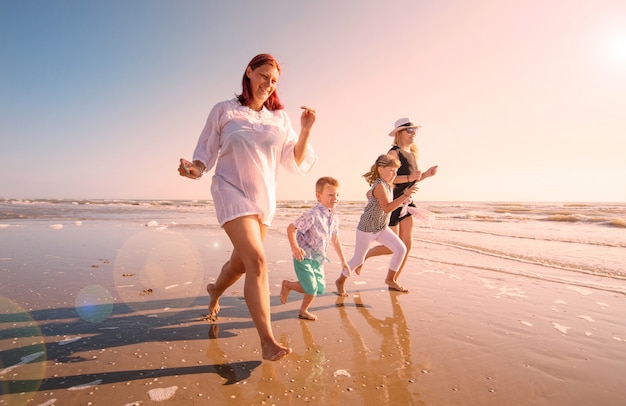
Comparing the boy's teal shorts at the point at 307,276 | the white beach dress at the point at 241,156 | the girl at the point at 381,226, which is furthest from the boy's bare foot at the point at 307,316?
the white beach dress at the point at 241,156

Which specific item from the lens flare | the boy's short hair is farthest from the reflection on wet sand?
the lens flare

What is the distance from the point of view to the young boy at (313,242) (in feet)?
11.3

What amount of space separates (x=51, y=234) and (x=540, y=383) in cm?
1108

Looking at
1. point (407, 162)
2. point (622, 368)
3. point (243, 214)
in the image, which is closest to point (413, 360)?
point (622, 368)

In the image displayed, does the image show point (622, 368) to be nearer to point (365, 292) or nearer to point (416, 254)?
point (365, 292)

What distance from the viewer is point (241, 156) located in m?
2.62

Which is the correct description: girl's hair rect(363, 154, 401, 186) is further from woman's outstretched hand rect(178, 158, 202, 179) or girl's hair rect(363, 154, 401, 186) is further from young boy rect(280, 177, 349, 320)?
woman's outstretched hand rect(178, 158, 202, 179)

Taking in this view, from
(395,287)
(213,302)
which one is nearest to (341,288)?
(395,287)

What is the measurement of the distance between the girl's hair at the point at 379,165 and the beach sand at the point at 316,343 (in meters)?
1.61

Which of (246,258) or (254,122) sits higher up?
(254,122)

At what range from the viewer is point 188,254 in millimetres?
6844

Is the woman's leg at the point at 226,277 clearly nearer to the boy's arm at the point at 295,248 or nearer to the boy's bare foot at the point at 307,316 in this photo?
the boy's arm at the point at 295,248

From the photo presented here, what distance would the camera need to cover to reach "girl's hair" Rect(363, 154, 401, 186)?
4.74 meters

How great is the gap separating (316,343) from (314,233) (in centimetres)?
117
